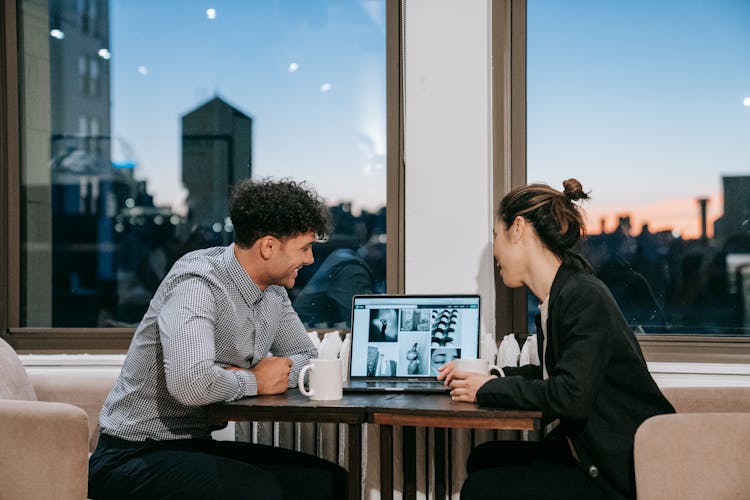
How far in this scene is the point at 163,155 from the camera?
334cm

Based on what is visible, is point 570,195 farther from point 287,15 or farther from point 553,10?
point 287,15

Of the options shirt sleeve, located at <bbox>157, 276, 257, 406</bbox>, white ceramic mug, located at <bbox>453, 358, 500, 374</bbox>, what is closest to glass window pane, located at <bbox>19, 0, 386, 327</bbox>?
white ceramic mug, located at <bbox>453, 358, 500, 374</bbox>

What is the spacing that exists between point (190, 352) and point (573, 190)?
1121mm

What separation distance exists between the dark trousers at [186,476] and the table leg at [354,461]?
183 mm

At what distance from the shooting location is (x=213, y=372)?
6.29ft

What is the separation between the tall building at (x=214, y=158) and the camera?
330 centimetres

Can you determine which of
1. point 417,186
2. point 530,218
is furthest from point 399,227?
point 530,218

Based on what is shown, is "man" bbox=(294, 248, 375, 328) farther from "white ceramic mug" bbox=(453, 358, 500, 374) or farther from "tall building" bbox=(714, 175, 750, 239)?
"tall building" bbox=(714, 175, 750, 239)

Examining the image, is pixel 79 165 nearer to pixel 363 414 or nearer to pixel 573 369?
pixel 363 414

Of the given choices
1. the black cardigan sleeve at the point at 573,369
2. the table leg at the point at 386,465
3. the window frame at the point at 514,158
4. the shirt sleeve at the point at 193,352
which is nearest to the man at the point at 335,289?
the window frame at the point at 514,158

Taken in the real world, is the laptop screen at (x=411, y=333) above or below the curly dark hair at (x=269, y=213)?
below

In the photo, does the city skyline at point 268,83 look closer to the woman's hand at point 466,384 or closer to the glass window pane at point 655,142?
the glass window pane at point 655,142

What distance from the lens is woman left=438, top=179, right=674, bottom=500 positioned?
6.22ft

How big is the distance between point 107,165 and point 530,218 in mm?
2000
